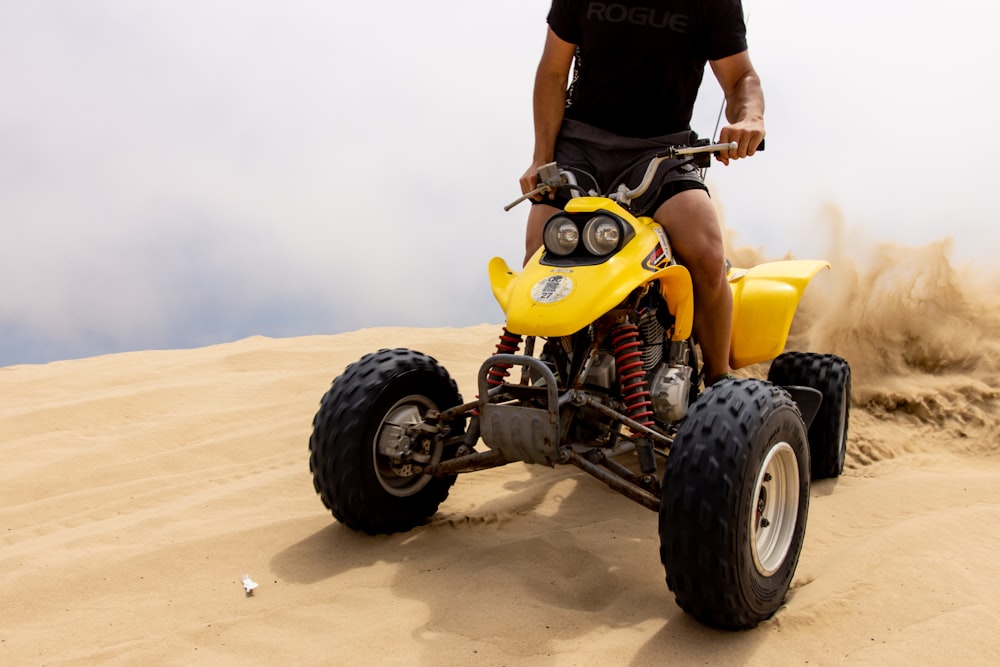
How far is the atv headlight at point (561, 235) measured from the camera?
3.31 meters

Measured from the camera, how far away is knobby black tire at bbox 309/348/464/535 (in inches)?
133

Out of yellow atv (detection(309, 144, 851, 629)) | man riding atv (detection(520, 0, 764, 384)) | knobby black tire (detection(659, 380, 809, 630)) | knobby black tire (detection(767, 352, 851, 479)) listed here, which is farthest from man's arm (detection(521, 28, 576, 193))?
knobby black tire (detection(767, 352, 851, 479))

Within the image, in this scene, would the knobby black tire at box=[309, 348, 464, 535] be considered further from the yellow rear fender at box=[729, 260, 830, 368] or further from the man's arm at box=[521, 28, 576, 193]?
the yellow rear fender at box=[729, 260, 830, 368]

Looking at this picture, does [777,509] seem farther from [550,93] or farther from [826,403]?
[550,93]

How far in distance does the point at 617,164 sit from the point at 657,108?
1.00 ft

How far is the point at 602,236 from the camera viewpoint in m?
3.25

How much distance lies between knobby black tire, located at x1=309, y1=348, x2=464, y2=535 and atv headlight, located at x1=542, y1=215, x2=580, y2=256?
0.76 m

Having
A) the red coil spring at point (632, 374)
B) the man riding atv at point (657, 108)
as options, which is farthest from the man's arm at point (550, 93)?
the red coil spring at point (632, 374)

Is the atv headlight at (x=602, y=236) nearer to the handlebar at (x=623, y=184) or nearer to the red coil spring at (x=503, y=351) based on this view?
the handlebar at (x=623, y=184)

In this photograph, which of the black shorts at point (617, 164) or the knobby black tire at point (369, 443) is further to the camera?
the black shorts at point (617, 164)

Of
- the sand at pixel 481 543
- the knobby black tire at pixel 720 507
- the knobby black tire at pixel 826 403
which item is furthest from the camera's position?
the knobby black tire at pixel 826 403

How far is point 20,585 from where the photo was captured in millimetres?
3416

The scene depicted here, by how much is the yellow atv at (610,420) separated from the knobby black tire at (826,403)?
99 cm

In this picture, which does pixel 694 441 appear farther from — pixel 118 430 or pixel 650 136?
pixel 118 430
